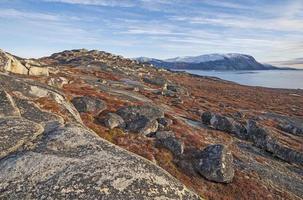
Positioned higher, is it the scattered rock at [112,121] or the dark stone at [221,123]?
the scattered rock at [112,121]

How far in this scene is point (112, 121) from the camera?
43.4 metres

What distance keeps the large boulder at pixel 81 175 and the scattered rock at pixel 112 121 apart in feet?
77.1

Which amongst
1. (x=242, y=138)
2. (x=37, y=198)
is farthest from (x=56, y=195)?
(x=242, y=138)

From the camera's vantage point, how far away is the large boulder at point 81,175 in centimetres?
1573

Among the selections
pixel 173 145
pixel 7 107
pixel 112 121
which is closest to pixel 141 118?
pixel 112 121

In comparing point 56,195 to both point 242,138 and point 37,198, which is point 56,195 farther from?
point 242,138

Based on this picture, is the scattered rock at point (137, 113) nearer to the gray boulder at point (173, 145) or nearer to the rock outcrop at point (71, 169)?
the gray boulder at point (173, 145)

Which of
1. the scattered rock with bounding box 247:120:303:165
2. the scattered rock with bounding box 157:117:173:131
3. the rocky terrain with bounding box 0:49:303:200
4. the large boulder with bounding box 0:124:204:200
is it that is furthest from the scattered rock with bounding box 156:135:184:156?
the large boulder with bounding box 0:124:204:200

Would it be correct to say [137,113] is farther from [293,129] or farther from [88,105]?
[293,129]

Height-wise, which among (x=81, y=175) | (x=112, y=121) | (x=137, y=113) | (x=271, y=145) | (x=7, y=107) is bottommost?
(x=271, y=145)

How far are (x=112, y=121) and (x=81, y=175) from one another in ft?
88.3

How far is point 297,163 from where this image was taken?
47844 mm

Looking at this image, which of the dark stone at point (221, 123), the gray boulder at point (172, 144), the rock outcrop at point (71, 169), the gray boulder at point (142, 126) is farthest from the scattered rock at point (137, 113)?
the rock outcrop at point (71, 169)

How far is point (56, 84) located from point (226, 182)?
3652 centimetres
